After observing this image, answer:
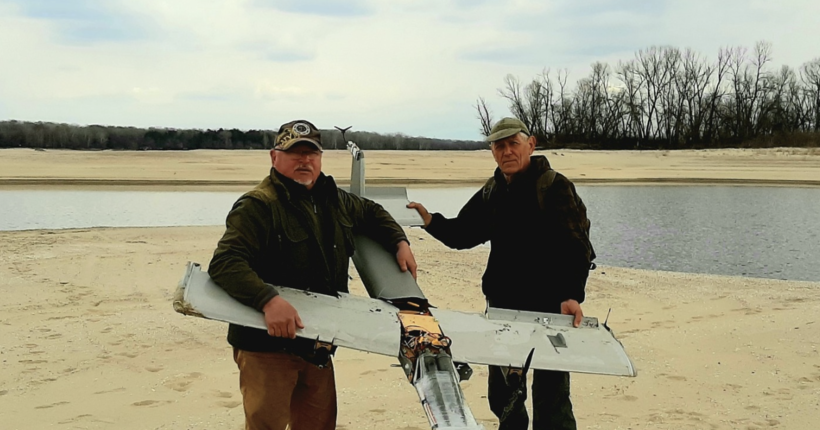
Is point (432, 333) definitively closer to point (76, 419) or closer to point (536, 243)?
point (536, 243)

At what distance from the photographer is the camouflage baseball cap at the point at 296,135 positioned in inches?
120

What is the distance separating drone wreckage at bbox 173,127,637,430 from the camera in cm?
270

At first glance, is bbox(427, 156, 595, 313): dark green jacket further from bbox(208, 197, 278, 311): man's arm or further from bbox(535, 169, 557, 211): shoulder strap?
bbox(208, 197, 278, 311): man's arm

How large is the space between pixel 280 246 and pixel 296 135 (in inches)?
19.2

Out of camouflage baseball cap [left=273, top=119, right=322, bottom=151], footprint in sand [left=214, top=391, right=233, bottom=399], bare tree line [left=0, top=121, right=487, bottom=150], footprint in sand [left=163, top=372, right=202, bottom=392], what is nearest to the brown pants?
camouflage baseball cap [left=273, top=119, right=322, bottom=151]

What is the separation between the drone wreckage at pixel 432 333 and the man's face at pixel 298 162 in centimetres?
50

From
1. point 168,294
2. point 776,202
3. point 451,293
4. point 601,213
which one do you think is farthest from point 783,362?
point 776,202

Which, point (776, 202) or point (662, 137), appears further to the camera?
point (662, 137)

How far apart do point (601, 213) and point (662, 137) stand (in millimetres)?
43252

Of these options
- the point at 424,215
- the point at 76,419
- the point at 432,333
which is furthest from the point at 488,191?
the point at 76,419

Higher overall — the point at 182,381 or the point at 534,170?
the point at 534,170

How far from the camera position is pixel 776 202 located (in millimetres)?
21672

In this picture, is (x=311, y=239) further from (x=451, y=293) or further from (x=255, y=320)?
(x=451, y=293)

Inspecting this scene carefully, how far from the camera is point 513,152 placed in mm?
3447
